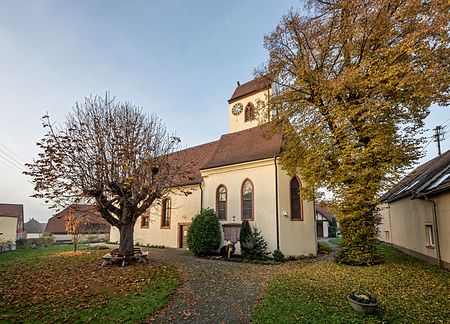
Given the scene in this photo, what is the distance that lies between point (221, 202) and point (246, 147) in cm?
436

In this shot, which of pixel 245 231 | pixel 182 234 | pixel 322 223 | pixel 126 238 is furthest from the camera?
pixel 322 223

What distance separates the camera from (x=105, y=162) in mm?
11273

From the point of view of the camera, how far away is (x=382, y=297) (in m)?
6.95

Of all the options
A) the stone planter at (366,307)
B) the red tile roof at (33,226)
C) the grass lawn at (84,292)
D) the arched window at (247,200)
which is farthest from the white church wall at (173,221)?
the red tile roof at (33,226)

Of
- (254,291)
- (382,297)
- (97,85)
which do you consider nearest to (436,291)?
(382,297)

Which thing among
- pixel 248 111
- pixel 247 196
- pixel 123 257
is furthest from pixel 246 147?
pixel 123 257

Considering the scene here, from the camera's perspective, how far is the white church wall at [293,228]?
15118mm

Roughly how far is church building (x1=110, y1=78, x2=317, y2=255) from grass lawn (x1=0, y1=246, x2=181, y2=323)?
4.85 m

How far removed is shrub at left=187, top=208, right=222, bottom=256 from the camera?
52.8 feet

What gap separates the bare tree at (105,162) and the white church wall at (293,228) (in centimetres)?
A: 672

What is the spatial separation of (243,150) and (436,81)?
A: 11.6 meters

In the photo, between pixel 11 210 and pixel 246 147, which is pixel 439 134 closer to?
pixel 246 147

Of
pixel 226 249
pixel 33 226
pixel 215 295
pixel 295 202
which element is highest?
pixel 295 202

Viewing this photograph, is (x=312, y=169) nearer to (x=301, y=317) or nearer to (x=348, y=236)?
(x=348, y=236)
